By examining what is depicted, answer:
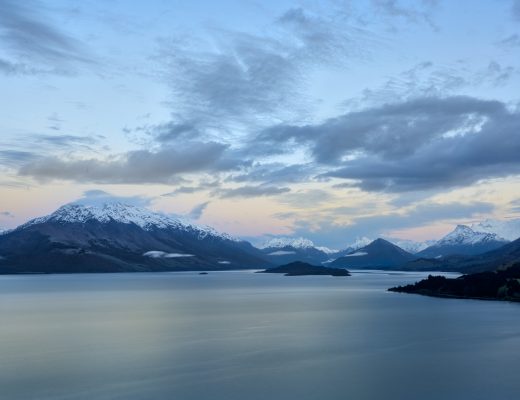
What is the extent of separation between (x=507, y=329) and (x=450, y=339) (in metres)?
10.1

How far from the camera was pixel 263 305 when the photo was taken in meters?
91.2

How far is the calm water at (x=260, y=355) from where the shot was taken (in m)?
31.9

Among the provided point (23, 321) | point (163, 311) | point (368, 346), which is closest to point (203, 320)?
point (163, 311)

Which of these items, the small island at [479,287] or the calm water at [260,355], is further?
the small island at [479,287]

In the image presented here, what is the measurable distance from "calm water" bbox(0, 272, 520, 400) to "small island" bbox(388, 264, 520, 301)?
23959 millimetres

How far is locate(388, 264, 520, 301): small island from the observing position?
101m

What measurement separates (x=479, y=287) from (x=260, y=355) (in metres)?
75.4

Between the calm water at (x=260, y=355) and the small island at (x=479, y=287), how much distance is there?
78.6 feet

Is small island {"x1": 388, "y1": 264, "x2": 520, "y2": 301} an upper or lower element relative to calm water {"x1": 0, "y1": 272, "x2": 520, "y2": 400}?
upper

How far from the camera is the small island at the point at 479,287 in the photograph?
330 feet

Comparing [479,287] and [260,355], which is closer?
[260,355]

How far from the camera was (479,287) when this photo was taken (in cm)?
10612

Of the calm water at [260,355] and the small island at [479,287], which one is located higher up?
the small island at [479,287]

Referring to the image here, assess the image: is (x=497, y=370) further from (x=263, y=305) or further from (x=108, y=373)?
(x=263, y=305)
